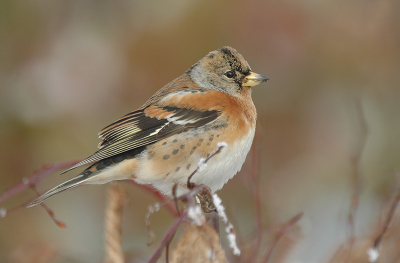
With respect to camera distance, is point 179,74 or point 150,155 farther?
point 179,74

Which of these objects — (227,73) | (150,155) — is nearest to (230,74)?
(227,73)

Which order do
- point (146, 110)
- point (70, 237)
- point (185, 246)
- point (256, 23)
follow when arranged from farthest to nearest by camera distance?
point (256, 23) < point (70, 237) < point (146, 110) < point (185, 246)

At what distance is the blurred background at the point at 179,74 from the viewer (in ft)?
13.7

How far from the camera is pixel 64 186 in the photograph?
199cm

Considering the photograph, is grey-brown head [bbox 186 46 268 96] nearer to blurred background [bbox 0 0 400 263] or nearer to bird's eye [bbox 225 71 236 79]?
bird's eye [bbox 225 71 236 79]

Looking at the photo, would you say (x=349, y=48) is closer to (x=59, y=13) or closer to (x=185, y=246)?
(x=59, y=13)

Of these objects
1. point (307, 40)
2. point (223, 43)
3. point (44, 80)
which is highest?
point (44, 80)

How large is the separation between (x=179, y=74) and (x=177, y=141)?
2.22 m

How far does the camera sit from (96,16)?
4773 millimetres

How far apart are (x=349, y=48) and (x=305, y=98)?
81 cm

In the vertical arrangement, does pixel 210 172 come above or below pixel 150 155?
below

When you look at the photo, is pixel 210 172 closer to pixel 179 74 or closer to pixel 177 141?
pixel 177 141

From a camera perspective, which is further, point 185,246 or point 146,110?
point 146,110

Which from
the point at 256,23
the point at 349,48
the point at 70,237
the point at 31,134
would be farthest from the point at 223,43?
the point at 70,237
